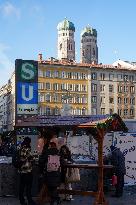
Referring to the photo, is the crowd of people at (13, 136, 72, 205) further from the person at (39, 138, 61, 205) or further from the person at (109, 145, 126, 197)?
the person at (109, 145, 126, 197)

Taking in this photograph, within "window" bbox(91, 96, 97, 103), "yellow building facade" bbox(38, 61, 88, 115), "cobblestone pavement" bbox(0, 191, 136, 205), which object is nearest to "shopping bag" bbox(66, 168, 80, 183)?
"cobblestone pavement" bbox(0, 191, 136, 205)

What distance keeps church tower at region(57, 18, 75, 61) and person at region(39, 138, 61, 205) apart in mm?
148157

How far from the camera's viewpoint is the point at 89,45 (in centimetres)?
16625

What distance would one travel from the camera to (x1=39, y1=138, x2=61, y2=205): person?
10.2 m

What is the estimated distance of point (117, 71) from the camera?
4210 inches

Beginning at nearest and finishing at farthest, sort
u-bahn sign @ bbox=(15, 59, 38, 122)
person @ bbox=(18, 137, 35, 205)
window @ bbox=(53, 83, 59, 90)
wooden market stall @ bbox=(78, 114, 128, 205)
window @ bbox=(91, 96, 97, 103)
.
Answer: wooden market stall @ bbox=(78, 114, 128, 205), person @ bbox=(18, 137, 35, 205), u-bahn sign @ bbox=(15, 59, 38, 122), window @ bbox=(53, 83, 59, 90), window @ bbox=(91, 96, 97, 103)

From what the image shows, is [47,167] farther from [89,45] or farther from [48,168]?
Result: [89,45]

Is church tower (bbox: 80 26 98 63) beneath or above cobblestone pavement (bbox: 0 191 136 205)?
above

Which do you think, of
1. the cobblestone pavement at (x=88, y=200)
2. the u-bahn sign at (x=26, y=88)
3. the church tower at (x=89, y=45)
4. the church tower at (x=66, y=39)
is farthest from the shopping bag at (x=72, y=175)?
the church tower at (x=89, y=45)

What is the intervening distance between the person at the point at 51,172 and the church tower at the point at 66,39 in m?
148

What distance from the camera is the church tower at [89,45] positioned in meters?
163

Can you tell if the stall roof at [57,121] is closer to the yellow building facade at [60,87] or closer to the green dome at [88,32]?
the yellow building facade at [60,87]

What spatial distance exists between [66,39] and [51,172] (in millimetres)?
153674

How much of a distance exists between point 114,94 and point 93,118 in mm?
96077
